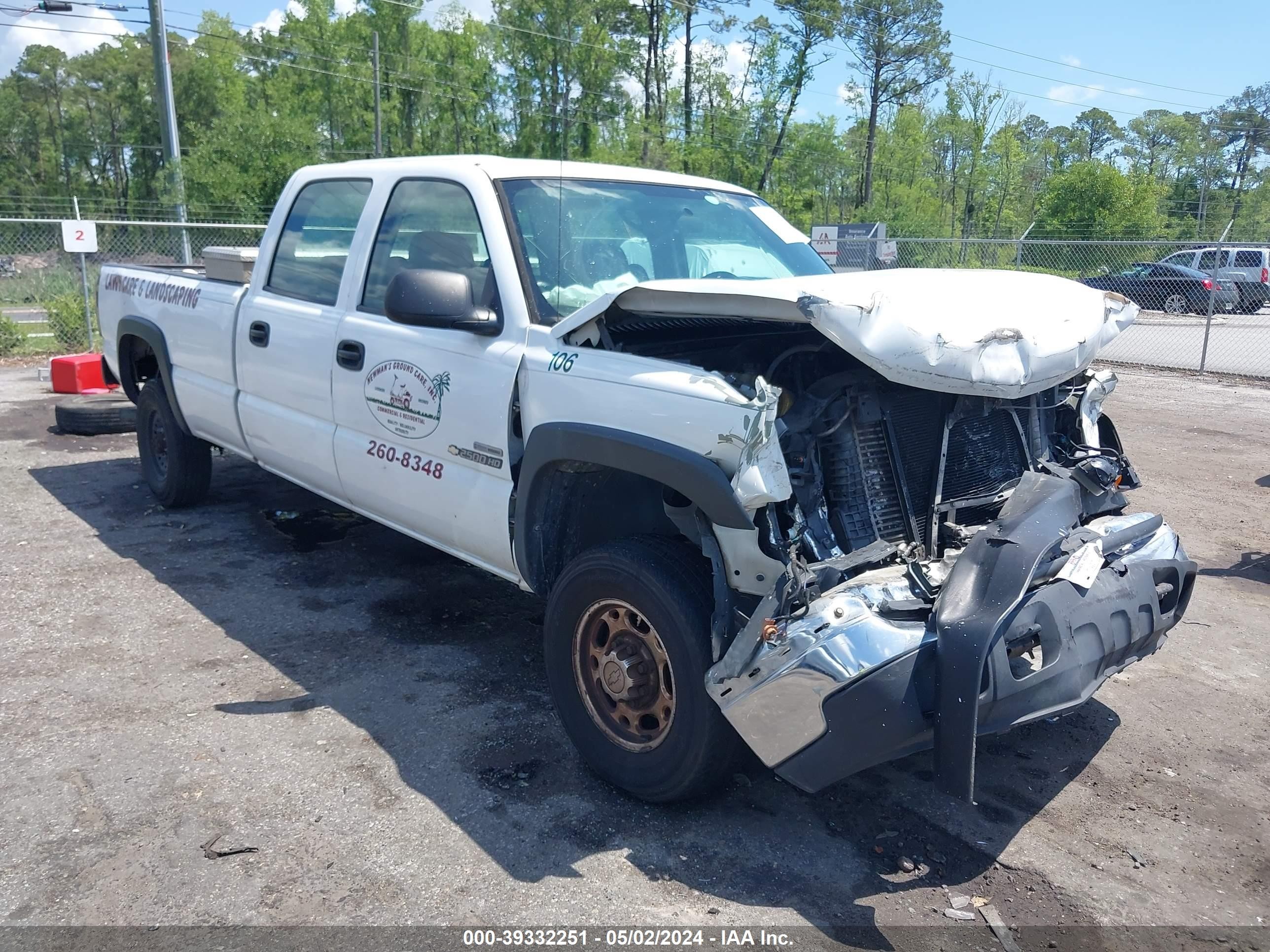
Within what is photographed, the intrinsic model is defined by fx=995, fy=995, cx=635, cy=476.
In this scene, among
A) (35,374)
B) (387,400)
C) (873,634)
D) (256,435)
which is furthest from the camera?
(35,374)

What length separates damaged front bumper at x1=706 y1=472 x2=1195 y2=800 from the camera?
2.62 m

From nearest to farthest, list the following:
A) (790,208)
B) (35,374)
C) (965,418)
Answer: (965,418), (35,374), (790,208)

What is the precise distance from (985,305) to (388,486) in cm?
257

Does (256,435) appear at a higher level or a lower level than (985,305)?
lower

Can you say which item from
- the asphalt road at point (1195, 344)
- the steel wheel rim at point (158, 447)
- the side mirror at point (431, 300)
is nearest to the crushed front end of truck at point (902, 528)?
the side mirror at point (431, 300)

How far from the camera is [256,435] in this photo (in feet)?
17.6

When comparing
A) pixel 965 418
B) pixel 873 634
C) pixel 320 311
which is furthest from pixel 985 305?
pixel 320 311

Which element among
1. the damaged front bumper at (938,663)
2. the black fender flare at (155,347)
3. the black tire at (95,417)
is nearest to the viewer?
the damaged front bumper at (938,663)

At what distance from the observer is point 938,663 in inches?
104

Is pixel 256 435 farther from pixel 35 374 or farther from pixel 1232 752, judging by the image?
pixel 35 374

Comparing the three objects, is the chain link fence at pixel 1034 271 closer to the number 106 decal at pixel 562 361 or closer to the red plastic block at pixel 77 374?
the red plastic block at pixel 77 374

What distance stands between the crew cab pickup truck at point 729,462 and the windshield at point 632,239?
15 mm

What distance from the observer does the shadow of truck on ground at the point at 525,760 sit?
298 cm

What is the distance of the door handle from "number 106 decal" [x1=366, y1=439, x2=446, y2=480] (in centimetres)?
34
